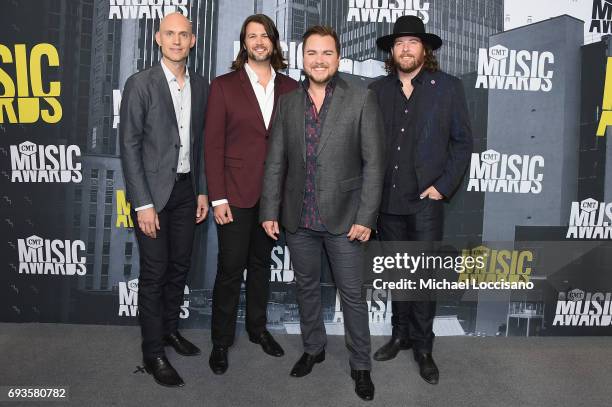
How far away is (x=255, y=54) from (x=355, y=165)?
0.89 meters

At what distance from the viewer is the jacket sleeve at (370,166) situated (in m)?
2.46

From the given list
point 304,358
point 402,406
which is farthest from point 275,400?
point 402,406

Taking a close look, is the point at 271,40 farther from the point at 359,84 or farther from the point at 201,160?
the point at 359,84

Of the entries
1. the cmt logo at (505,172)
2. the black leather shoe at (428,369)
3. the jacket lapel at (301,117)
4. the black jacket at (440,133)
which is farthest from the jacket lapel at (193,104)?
the cmt logo at (505,172)

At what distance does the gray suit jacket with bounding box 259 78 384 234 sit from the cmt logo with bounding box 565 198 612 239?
2010 mm

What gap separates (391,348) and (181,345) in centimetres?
135

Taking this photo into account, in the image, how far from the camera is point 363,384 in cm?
259

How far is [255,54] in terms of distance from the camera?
2791 mm

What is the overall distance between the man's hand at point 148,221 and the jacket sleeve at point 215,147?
12.8 inches

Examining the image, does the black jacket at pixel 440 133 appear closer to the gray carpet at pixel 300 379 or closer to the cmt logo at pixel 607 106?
the gray carpet at pixel 300 379

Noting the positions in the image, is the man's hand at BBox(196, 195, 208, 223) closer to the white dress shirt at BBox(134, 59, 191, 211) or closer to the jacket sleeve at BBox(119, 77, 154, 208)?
the white dress shirt at BBox(134, 59, 191, 211)

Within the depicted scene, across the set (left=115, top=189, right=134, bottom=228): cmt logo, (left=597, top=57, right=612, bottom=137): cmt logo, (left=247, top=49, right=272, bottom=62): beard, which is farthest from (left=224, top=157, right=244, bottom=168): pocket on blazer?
(left=597, top=57, right=612, bottom=137): cmt logo

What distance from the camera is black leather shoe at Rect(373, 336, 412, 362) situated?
→ 312 centimetres

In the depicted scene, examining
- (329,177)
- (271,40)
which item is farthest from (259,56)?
(329,177)
